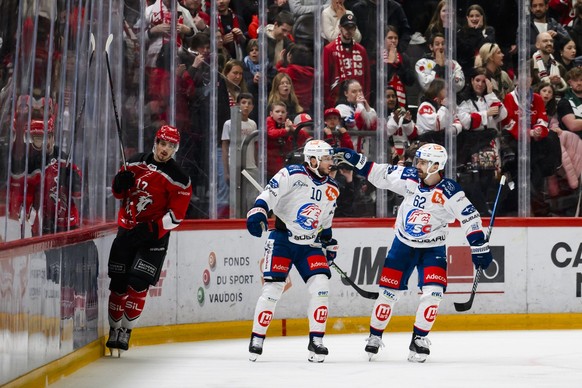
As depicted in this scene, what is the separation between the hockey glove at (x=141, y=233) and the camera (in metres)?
7.68

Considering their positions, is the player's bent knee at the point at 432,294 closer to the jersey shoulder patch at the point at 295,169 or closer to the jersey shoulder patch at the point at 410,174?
the jersey shoulder patch at the point at 410,174

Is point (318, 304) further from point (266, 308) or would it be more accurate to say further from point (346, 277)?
point (346, 277)

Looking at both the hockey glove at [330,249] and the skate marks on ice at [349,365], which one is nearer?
the skate marks on ice at [349,365]

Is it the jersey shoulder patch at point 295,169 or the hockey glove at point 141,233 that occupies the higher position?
the jersey shoulder patch at point 295,169

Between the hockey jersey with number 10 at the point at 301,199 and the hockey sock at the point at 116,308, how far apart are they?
3.41 feet

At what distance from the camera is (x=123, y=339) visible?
7625mm

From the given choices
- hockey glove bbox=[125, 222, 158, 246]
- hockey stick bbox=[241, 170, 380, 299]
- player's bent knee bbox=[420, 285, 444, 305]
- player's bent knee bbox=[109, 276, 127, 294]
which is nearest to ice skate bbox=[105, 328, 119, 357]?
player's bent knee bbox=[109, 276, 127, 294]

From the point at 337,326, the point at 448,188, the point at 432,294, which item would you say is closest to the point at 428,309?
the point at 432,294

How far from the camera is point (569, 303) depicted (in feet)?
32.6

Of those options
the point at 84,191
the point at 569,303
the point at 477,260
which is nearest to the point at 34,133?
the point at 84,191

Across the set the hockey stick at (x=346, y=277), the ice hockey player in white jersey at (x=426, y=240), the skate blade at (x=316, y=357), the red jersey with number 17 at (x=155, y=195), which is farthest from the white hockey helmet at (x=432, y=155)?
the red jersey with number 17 at (x=155, y=195)

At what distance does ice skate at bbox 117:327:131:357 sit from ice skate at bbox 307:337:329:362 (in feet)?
3.60

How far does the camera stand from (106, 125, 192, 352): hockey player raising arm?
766cm

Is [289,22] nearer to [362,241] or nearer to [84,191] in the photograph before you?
[362,241]
